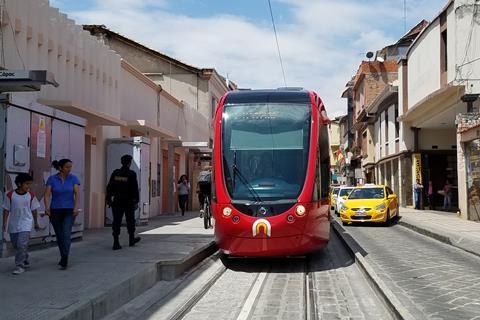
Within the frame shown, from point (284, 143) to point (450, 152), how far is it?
22735 millimetres

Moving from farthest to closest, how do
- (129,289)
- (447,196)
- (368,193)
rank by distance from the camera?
(447,196) < (368,193) < (129,289)

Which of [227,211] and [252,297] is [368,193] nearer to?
[227,211]

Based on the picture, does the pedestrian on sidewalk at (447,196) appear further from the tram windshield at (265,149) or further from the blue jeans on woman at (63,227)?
the blue jeans on woman at (63,227)

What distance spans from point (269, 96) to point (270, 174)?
5.54 feet

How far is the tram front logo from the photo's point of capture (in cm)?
968

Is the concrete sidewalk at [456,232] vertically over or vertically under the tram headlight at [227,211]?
under

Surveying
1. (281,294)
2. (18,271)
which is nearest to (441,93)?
(281,294)

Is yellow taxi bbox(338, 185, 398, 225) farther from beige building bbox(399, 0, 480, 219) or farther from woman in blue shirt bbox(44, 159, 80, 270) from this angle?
woman in blue shirt bbox(44, 159, 80, 270)

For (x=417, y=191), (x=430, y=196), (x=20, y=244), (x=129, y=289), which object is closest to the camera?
(x=129, y=289)

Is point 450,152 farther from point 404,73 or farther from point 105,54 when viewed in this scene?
point 105,54

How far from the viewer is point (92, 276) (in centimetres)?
782

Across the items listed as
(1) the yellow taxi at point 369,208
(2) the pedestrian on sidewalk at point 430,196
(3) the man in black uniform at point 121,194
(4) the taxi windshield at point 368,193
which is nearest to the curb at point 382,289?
(3) the man in black uniform at point 121,194

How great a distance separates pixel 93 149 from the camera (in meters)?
15.9

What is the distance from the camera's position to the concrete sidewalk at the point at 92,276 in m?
6.01
